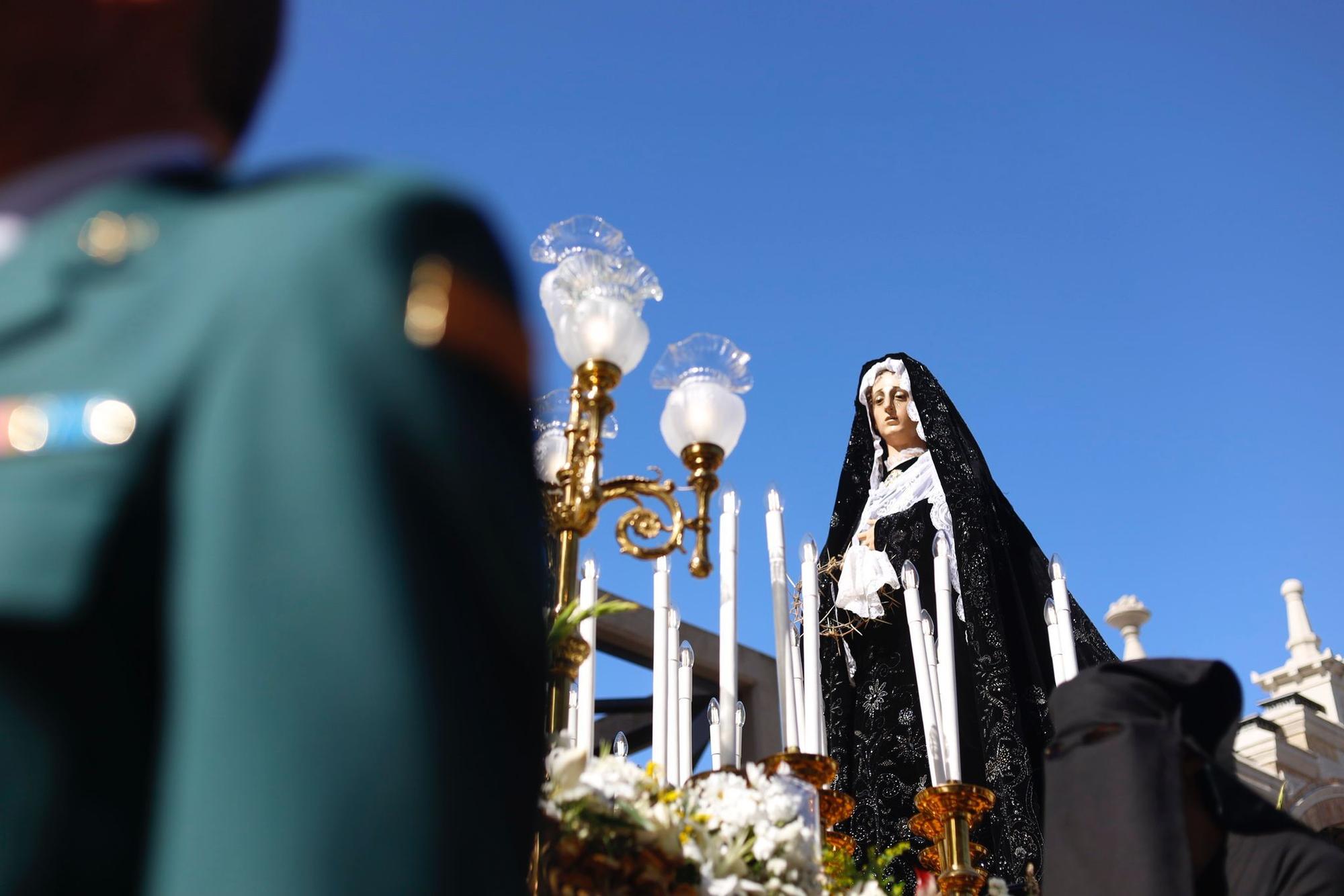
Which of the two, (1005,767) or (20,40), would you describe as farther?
(1005,767)

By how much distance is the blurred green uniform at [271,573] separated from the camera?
0.53 m

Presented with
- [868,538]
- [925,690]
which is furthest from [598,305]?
[868,538]

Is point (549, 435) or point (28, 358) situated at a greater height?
point (549, 435)

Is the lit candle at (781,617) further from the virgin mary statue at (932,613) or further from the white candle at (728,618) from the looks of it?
the virgin mary statue at (932,613)

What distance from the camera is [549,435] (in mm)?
3131

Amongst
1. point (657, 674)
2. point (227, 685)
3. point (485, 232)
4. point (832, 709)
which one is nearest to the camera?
point (227, 685)

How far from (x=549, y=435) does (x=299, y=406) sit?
101 inches

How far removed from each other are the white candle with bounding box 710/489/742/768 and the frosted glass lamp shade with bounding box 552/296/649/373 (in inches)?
18.4

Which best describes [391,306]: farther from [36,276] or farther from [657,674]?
[657,674]

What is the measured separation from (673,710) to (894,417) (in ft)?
17.3

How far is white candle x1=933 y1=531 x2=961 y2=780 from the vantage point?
328 centimetres

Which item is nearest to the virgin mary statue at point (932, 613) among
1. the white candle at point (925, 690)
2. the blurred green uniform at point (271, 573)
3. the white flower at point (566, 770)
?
the white candle at point (925, 690)

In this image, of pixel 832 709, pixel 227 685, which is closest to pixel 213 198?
pixel 227 685

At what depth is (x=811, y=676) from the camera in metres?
3.03
